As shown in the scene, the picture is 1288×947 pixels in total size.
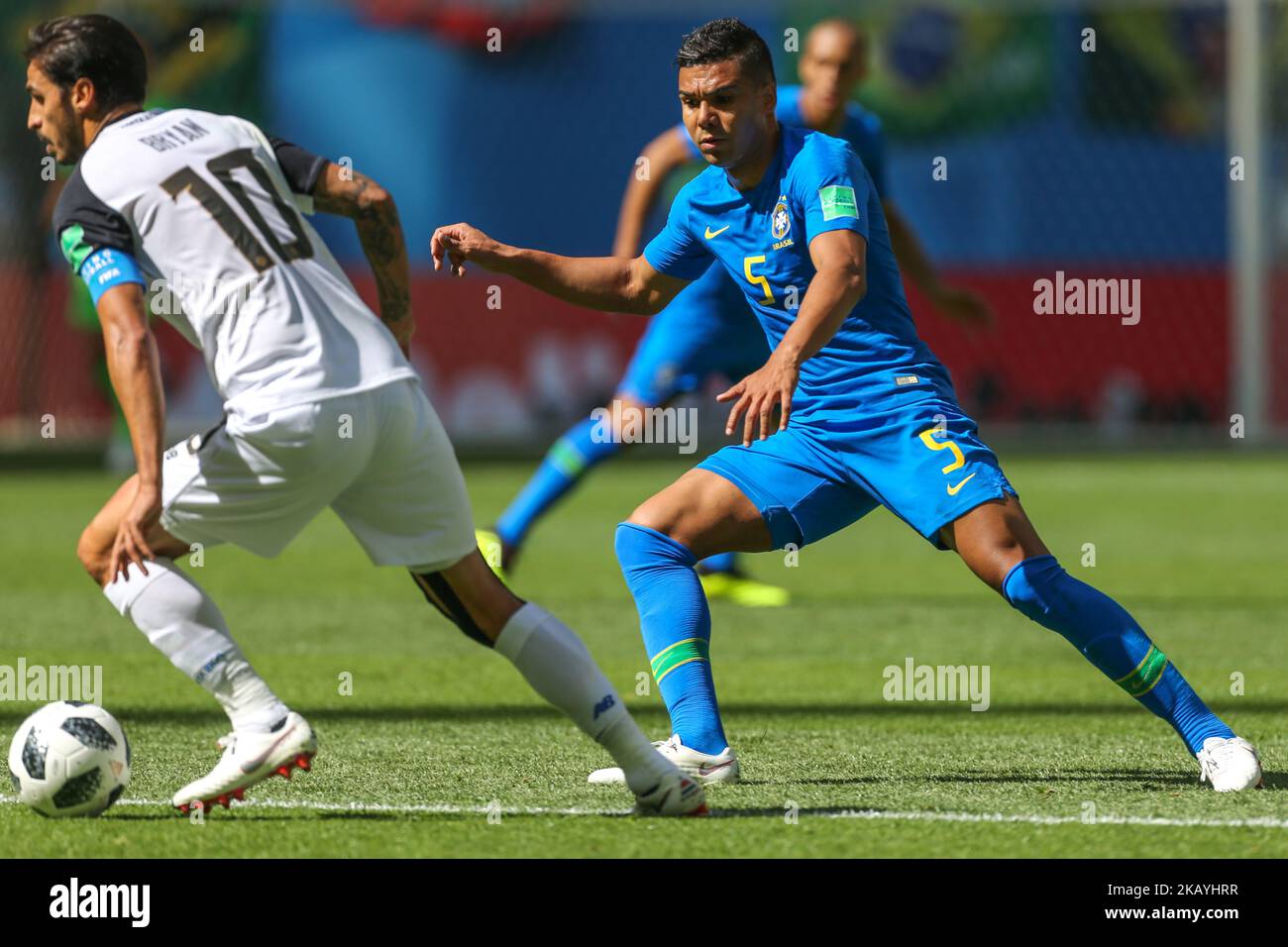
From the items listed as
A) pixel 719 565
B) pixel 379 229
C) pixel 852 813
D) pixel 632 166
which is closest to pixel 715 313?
pixel 719 565

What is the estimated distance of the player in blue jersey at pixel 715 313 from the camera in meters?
8.80

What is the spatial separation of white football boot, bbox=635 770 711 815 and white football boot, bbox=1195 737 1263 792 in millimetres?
1329

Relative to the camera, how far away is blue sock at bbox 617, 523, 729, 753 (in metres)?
5.56

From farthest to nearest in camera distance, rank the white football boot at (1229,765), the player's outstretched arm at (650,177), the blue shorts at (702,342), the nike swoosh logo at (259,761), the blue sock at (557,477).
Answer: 1. the blue sock at (557,477)
2. the player's outstretched arm at (650,177)
3. the blue shorts at (702,342)
4. the white football boot at (1229,765)
5. the nike swoosh logo at (259,761)

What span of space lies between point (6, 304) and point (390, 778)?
20.8 m

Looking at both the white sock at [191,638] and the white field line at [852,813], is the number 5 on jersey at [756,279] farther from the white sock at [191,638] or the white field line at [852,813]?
the white sock at [191,638]

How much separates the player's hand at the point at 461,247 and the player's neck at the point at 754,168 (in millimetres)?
651

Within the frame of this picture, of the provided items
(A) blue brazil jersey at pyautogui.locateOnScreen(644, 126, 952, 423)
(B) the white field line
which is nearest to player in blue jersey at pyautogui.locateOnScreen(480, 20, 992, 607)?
(A) blue brazil jersey at pyautogui.locateOnScreen(644, 126, 952, 423)

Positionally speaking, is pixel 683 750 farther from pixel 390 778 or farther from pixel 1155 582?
pixel 1155 582

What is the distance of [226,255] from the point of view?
4695 millimetres

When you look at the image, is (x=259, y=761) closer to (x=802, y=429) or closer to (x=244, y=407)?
(x=244, y=407)

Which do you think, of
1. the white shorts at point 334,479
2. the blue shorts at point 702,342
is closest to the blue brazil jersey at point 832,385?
the white shorts at point 334,479

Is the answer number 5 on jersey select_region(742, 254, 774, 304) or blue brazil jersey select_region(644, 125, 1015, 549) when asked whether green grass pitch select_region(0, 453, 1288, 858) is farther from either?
number 5 on jersey select_region(742, 254, 774, 304)
